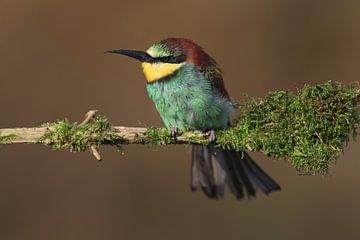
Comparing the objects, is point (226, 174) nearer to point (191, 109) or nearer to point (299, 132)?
point (191, 109)

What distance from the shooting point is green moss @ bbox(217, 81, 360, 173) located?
272cm

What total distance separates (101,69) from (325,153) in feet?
9.86

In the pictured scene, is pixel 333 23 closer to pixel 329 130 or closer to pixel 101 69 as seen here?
pixel 101 69

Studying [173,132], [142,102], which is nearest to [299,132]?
[173,132]

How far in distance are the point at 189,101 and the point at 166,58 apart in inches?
8.6

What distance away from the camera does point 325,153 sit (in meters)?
2.71

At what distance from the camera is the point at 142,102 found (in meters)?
5.39

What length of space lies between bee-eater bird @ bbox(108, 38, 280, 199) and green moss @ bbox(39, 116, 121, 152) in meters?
0.42

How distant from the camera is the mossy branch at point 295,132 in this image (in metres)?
2.71

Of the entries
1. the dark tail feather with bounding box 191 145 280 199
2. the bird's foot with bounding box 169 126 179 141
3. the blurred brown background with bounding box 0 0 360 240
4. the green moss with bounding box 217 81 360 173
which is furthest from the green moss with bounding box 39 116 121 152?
the blurred brown background with bounding box 0 0 360 240

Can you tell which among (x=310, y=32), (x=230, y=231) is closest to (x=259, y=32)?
(x=310, y=32)

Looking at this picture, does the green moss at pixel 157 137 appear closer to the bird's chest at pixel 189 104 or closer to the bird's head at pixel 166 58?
the bird's chest at pixel 189 104

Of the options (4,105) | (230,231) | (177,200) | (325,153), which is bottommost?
(325,153)

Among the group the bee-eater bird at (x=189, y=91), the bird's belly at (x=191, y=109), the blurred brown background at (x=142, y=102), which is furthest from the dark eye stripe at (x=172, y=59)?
the blurred brown background at (x=142, y=102)
